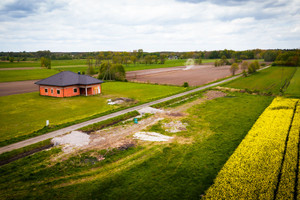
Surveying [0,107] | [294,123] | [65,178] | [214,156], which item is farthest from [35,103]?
[294,123]

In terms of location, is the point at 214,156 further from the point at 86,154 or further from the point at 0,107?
the point at 0,107

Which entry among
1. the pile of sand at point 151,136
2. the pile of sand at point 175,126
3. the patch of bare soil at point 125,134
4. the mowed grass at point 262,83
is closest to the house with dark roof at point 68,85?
the patch of bare soil at point 125,134

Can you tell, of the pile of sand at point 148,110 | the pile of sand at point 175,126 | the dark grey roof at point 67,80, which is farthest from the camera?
the dark grey roof at point 67,80

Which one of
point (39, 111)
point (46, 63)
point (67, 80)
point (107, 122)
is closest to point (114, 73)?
point (67, 80)

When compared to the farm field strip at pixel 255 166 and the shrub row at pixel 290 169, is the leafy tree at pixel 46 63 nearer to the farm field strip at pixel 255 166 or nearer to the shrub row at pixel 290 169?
the farm field strip at pixel 255 166

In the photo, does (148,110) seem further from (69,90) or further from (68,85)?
(69,90)

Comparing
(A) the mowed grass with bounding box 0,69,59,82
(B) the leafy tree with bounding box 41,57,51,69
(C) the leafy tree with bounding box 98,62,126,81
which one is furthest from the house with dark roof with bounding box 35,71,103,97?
(B) the leafy tree with bounding box 41,57,51,69

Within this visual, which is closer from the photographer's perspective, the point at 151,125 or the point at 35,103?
the point at 151,125
